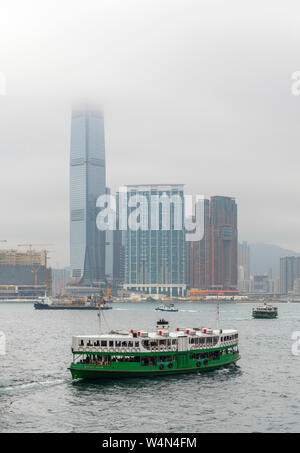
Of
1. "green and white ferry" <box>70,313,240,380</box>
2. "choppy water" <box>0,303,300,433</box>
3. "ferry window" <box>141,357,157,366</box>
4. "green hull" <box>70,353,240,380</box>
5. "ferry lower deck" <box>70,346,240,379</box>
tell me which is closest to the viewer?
"choppy water" <box>0,303,300,433</box>

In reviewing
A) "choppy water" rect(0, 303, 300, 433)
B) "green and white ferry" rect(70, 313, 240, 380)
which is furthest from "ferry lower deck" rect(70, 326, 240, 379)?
"choppy water" rect(0, 303, 300, 433)

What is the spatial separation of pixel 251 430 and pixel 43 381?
30217 mm

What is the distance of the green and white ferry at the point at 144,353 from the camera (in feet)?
226

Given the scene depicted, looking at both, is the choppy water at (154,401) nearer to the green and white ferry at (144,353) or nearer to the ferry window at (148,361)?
the green and white ferry at (144,353)

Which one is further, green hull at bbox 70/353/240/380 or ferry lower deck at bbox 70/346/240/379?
ferry lower deck at bbox 70/346/240/379

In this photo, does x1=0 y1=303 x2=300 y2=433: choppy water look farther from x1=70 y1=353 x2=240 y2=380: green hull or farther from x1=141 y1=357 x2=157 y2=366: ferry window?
x1=141 y1=357 x2=157 y2=366: ferry window

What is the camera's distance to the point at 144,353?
70312 millimetres

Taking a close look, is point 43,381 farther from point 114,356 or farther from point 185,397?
point 185,397

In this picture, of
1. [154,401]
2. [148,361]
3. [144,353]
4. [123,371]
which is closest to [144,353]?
[144,353]

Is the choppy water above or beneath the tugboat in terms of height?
beneath

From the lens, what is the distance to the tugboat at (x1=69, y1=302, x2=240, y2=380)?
68938mm

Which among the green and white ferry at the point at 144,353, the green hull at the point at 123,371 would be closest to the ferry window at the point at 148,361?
the green and white ferry at the point at 144,353

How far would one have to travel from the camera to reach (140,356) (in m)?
70.3

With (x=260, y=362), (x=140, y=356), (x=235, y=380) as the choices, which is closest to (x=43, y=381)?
(x=140, y=356)
